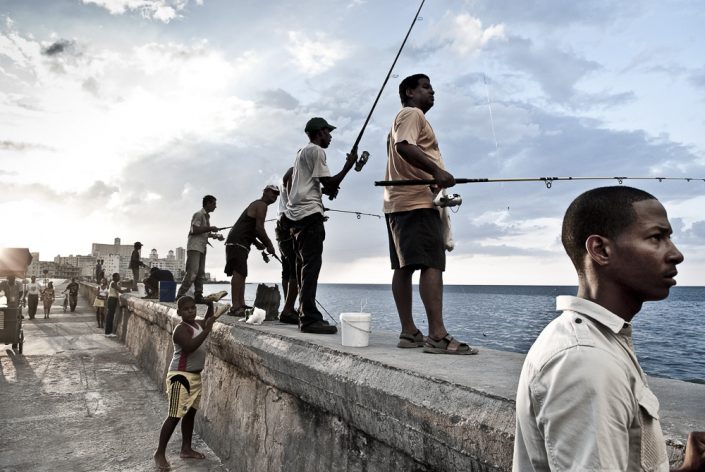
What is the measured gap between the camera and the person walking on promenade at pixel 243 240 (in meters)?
6.19

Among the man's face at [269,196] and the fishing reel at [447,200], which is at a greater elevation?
the man's face at [269,196]

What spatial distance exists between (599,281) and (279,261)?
4994mm

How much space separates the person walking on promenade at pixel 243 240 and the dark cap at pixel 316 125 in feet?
5.69

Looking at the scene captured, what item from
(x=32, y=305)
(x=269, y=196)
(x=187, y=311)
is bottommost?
(x=32, y=305)

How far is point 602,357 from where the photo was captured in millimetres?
971

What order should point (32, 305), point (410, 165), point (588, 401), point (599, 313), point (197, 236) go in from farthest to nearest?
point (32, 305) → point (197, 236) → point (410, 165) → point (599, 313) → point (588, 401)

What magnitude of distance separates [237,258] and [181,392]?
7.58 ft

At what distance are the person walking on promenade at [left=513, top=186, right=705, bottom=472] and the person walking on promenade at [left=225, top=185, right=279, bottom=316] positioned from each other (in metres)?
5.21

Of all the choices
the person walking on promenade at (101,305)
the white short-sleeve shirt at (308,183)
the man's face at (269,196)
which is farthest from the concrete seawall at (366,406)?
the person walking on promenade at (101,305)

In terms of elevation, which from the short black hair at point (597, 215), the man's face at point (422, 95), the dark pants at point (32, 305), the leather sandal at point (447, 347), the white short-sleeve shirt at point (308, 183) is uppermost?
the man's face at point (422, 95)

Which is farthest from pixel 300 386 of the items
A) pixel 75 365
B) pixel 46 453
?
pixel 75 365

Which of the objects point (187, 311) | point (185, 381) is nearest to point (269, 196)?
point (187, 311)

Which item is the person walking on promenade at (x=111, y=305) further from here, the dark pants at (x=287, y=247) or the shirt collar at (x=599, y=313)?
the shirt collar at (x=599, y=313)

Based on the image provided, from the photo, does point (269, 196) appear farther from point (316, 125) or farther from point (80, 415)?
point (80, 415)
